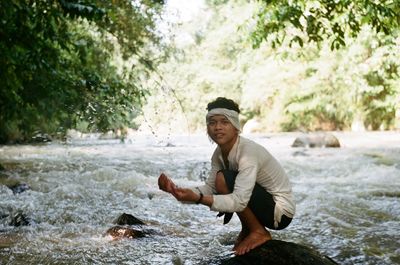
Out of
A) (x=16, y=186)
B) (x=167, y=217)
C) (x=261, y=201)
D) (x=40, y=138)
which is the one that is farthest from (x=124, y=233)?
(x=40, y=138)

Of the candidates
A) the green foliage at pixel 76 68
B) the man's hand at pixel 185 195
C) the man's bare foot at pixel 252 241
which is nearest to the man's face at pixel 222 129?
the man's hand at pixel 185 195

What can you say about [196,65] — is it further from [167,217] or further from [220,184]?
[220,184]

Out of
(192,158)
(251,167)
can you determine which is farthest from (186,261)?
(192,158)

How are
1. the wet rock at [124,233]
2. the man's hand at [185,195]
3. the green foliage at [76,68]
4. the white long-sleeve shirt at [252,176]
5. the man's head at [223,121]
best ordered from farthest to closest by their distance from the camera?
the green foliage at [76,68] → the wet rock at [124,233] → the man's head at [223,121] → the white long-sleeve shirt at [252,176] → the man's hand at [185,195]

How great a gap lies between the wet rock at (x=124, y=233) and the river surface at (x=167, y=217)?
0.25 feet

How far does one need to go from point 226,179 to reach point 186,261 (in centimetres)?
83

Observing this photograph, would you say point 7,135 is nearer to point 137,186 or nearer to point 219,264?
point 137,186

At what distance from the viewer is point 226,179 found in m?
2.94

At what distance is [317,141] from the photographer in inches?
547

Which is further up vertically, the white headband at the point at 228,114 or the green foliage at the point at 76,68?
the green foliage at the point at 76,68

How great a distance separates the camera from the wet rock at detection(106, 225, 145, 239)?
3938mm

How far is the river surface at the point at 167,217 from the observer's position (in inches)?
139

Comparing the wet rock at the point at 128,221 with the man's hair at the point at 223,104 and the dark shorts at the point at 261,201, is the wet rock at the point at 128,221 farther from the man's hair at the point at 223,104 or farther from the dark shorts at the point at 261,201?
the man's hair at the point at 223,104

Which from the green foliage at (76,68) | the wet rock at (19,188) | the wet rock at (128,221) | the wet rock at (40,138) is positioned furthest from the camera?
the wet rock at (40,138)
